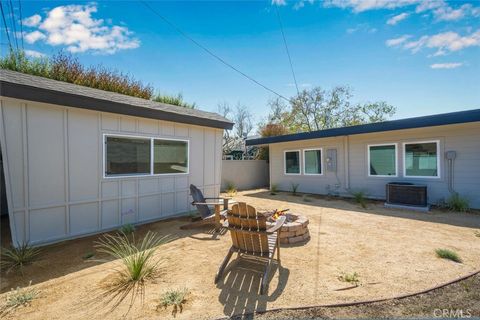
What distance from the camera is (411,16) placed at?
750cm

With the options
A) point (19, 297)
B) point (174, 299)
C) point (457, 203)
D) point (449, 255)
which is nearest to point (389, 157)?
point (457, 203)

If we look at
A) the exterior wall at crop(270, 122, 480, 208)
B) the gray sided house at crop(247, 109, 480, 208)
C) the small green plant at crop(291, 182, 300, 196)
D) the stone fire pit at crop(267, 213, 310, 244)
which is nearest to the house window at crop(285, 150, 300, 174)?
the gray sided house at crop(247, 109, 480, 208)

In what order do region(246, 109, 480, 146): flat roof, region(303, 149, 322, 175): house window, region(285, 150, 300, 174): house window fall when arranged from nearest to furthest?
region(246, 109, 480, 146): flat roof, region(303, 149, 322, 175): house window, region(285, 150, 300, 174): house window

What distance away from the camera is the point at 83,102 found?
4152 millimetres

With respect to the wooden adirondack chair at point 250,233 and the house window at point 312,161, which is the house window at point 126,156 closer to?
the wooden adirondack chair at point 250,233

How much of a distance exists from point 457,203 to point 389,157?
223cm

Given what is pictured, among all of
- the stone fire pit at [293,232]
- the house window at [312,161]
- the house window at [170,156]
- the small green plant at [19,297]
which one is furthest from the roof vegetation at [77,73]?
the stone fire pit at [293,232]

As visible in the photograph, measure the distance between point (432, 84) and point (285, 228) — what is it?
1160 centimetres

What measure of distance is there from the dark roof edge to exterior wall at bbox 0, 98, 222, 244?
0.58ft

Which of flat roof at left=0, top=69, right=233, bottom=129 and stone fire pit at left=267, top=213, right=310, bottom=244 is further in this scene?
stone fire pit at left=267, top=213, right=310, bottom=244

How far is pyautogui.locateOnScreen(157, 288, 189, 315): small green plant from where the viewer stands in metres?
2.22

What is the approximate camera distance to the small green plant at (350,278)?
266 cm

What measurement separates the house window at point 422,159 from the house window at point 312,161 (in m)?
3.07

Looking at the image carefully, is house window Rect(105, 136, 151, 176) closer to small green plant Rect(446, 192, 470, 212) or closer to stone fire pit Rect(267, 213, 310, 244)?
stone fire pit Rect(267, 213, 310, 244)
